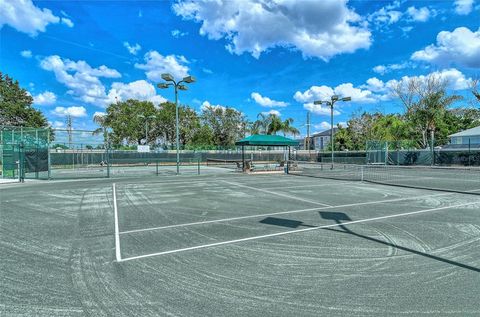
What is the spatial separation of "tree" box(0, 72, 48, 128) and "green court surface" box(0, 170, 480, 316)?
5162 cm

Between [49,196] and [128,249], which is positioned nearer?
[128,249]

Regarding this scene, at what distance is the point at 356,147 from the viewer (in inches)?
2448

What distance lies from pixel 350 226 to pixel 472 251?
7.79 feet

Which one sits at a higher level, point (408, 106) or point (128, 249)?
point (408, 106)

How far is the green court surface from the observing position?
3533 millimetres

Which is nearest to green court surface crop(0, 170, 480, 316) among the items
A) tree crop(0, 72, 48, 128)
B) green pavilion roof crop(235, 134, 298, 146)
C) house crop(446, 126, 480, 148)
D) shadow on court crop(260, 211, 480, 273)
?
shadow on court crop(260, 211, 480, 273)

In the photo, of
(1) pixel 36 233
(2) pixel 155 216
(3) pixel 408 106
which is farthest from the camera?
(3) pixel 408 106

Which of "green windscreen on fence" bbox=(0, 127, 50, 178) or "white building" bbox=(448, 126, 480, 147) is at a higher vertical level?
"white building" bbox=(448, 126, 480, 147)

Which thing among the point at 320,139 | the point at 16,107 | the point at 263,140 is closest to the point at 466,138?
the point at 263,140

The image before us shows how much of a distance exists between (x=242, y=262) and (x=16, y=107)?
195ft

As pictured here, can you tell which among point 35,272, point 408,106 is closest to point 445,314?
point 35,272

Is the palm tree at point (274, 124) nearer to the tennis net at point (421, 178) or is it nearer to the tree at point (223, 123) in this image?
the tree at point (223, 123)

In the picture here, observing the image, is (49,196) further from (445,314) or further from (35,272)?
(445,314)

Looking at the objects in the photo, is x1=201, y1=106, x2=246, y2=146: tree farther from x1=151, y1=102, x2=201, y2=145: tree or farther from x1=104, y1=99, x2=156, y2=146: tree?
x1=104, y1=99, x2=156, y2=146: tree
